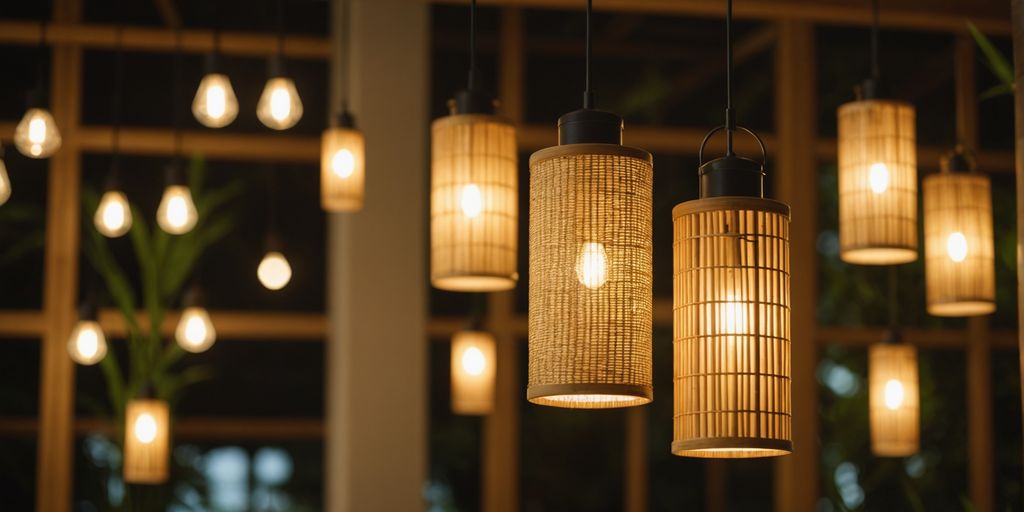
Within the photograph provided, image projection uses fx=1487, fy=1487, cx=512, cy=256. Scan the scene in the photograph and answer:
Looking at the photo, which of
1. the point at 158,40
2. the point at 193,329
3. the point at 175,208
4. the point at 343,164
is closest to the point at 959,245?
the point at 343,164

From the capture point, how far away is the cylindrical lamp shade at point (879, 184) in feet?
12.7

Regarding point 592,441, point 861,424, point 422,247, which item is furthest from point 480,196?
point 861,424

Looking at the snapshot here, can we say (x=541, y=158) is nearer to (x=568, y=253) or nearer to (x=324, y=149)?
(x=568, y=253)

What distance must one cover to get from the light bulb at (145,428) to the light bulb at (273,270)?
2.36 ft

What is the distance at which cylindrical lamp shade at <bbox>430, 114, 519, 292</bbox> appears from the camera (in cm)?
287

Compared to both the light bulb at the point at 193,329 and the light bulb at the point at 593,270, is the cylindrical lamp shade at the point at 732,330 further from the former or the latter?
the light bulb at the point at 193,329

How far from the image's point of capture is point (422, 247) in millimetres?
7078

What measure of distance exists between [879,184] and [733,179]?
6.23 feet

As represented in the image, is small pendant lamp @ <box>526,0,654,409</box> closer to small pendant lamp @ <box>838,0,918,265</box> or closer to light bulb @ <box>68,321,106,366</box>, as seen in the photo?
small pendant lamp @ <box>838,0,918,265</box>

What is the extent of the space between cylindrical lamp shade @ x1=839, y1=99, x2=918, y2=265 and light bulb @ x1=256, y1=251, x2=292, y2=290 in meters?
2.85

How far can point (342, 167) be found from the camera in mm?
5363

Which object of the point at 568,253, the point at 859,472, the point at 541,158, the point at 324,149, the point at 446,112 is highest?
the point at 446,112

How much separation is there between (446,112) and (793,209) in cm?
181

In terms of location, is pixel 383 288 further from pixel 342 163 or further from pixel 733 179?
pixel 733 179
